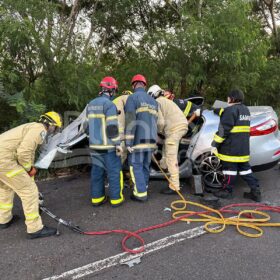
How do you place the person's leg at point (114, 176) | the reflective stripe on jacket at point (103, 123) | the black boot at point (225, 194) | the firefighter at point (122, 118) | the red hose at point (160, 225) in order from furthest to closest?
the firefighter at point (122, 118) → the black boot at point (225, 194) → the person's leg at point (114, 176) → the reflective stripe on jacket at point (103, 123) → the red hose at point (160, 225)

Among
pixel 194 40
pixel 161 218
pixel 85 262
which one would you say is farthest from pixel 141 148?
pixel 194 40

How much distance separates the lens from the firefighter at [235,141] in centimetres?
425

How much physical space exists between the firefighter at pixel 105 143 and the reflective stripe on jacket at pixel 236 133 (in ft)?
4.91

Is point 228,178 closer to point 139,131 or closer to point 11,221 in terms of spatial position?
point 139,131

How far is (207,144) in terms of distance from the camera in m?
4.65

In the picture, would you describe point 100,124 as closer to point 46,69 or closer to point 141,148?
point 141,148

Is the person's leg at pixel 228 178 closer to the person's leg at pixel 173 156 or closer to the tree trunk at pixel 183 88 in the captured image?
the person's leg at pixel 173 156

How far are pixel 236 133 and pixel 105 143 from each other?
6.15 feet

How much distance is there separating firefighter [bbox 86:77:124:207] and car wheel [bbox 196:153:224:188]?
138 cm

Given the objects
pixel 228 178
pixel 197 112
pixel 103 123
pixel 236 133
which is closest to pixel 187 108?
pixel 197 112

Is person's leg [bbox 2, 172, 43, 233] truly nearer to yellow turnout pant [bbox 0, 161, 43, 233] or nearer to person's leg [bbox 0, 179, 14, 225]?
yellow turnout pant [bbox 0, 161, 43, 233]

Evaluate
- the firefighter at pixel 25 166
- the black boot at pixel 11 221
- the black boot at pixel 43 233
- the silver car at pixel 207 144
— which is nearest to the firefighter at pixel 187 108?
the silver car at pixel 207 144

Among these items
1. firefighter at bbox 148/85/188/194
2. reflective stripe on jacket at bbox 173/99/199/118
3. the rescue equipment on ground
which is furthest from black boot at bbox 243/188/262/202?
reflective stripe on jacket at bbox 173/99/199/118

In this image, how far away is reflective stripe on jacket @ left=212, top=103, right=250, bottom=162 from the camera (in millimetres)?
4246
